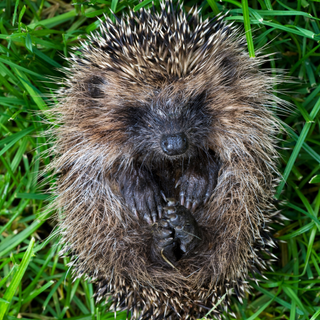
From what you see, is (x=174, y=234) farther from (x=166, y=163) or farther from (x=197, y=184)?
(x=166, y=163)

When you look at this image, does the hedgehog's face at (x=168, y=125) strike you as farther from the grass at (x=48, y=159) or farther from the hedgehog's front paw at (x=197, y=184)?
the grass at (x=48, y=159)

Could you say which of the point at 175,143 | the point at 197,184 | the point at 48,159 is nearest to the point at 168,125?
the point at 175,143

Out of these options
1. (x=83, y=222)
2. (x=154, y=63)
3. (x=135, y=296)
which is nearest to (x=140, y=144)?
(x=154, y=63)

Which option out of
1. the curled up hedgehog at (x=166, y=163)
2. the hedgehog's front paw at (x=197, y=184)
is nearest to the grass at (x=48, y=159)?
the curled up hedgehog at (x=166, y=163)

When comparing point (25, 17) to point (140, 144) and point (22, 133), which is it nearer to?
point (22, 133)

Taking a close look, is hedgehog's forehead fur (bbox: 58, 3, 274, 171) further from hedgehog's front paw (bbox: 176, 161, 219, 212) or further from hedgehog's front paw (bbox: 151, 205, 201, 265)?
hedgehog's front paw (bbox: 151, 205, 201, 265)

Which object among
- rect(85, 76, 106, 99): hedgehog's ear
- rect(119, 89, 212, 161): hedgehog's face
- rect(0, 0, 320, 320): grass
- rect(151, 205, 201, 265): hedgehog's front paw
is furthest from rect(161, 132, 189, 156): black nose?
rect(0, 0, 320, 320): grass

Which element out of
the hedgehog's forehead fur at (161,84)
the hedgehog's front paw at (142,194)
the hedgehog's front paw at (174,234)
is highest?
the hedgehog's forehead fur at (161,84)
